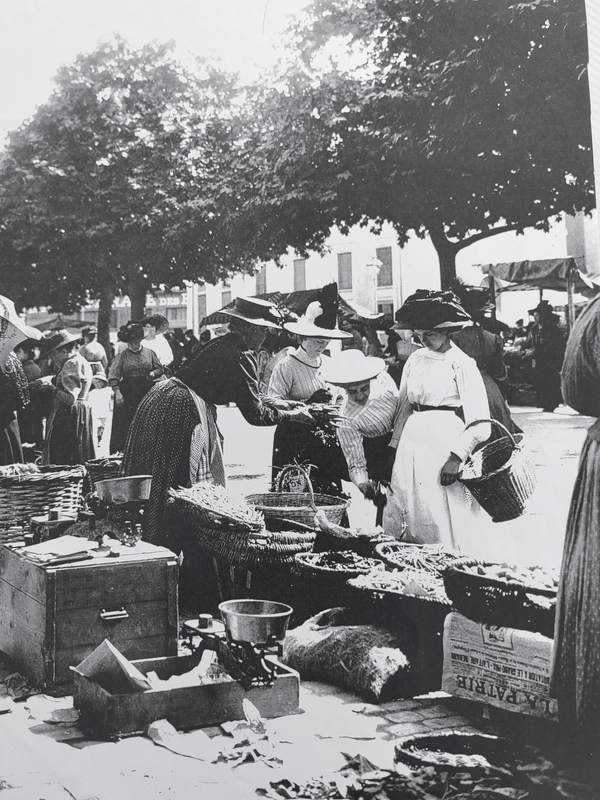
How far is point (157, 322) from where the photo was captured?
Result: 3850 millimetres

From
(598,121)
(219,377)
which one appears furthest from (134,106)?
(598,121)

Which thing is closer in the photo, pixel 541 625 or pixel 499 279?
pixel 541 625

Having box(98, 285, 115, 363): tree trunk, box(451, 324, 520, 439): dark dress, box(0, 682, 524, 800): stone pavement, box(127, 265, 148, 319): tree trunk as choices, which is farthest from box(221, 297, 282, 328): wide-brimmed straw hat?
box(0, 682, 524, 800): stone pavement

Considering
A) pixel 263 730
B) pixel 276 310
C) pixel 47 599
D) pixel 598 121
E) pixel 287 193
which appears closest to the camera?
pixel 598 121

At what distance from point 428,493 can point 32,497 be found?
1.68 metres

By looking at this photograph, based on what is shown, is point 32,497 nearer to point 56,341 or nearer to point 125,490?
point 125,490

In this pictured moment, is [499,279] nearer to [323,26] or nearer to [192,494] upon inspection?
[323,26]

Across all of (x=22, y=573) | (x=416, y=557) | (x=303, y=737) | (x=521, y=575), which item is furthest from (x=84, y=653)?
(x=521, y=575)

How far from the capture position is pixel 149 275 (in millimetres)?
3783

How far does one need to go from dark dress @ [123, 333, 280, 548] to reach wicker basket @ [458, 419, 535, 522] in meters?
1.01

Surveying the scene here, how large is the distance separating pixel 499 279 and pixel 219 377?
133 cm

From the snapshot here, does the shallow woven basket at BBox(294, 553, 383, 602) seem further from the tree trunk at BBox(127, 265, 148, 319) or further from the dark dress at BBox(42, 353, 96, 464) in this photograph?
the tree trunk at BBox(127, 265, 148, 319)

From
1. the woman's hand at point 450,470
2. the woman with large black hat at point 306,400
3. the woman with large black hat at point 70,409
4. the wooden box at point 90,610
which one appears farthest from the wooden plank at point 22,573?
the woman's hand at point 450,470

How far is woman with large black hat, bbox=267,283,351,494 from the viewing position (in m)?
3.65
